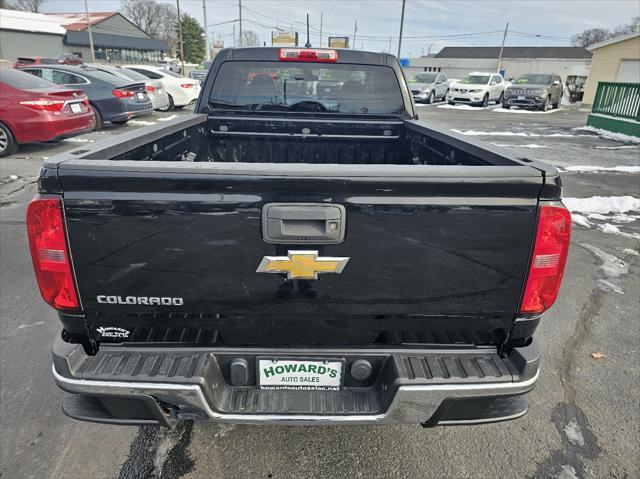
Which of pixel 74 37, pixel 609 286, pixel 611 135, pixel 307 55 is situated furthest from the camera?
pixel 74 37

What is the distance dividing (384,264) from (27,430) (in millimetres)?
2251

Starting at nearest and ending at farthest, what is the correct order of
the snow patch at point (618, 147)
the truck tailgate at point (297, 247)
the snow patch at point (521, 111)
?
the truck tailgate at point (297, 247)
the snow patch at point (618, 147)
the snow patch at point (521, 111)

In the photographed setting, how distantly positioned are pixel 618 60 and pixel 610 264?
2749cm

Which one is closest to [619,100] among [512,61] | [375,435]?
[375,435]

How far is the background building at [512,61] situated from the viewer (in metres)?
73.7

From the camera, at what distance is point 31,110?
8.40 meters

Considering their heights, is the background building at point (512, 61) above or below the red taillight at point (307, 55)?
above

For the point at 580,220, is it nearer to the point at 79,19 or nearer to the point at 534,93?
the point at 534,93

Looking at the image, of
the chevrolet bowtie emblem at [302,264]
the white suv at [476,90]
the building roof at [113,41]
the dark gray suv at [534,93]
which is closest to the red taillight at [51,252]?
the chevrolet bowtie emblem at [302,264]

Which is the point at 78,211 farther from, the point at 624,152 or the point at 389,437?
the point at 624,152

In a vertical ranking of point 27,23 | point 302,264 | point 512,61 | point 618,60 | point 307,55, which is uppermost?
point 512,61

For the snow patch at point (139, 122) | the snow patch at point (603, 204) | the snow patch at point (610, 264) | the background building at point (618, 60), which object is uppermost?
the background building at point (618, 60)

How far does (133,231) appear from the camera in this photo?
5.36 feet

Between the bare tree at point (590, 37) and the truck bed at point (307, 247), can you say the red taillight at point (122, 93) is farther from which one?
the bare tree at point (590, 37)
